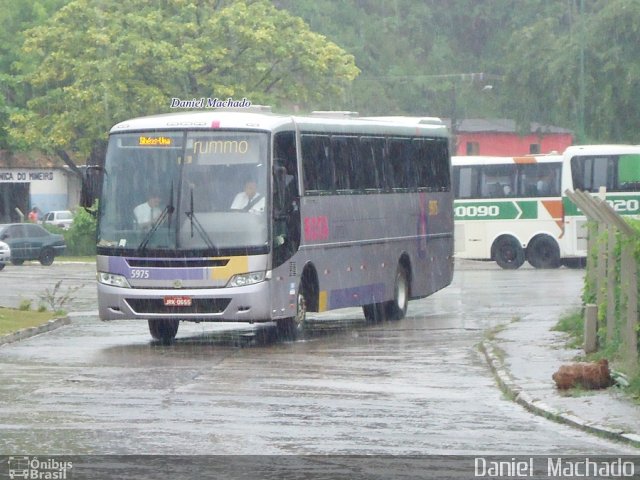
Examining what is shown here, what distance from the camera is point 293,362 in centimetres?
1683

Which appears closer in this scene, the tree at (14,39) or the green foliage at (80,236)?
the green foliage at (80,236)

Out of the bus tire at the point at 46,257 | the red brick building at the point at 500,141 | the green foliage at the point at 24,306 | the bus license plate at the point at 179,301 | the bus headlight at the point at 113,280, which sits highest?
the red brick building at the point at 500,141

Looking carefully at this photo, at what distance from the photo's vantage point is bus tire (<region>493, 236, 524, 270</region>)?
42219 mm

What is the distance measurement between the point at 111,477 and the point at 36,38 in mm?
52803

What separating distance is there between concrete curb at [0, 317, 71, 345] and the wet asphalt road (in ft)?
0.63

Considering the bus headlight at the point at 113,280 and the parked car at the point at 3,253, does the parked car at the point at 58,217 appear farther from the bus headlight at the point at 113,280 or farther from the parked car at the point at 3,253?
the bus headlight at the point at 113,280

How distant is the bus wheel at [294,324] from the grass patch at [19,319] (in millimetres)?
3802

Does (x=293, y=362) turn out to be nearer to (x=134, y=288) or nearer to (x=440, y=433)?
(x=134, y=288)

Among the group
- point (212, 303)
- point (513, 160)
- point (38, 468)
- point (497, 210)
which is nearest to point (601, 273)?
point (212, 303)

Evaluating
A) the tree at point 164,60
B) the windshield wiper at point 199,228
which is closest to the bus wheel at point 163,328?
the windshield wiper at point 199,228

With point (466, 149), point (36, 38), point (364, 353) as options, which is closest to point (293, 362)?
point (364, 353)

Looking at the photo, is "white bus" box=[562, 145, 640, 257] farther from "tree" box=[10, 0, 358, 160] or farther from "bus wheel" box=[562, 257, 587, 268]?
"tree" box=[10, 0, 358, 160]

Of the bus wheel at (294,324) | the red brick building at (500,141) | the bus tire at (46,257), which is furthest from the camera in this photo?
the red brick building at (500,141)

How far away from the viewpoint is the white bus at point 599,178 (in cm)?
4053
